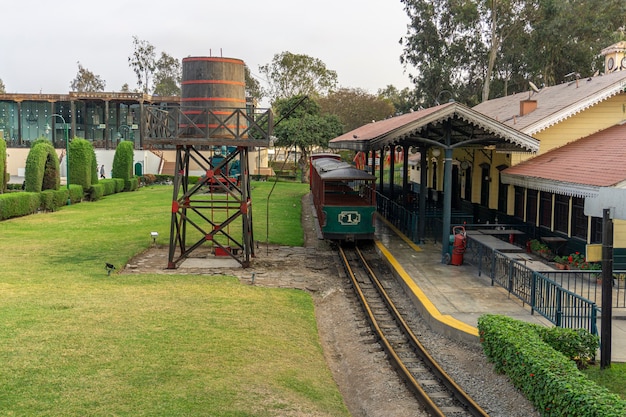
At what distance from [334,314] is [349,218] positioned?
277 inches

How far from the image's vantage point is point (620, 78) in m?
21.7

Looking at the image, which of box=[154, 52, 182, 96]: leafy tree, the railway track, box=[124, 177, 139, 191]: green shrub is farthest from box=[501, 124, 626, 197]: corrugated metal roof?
box=[154, 52, 182, 96]: leafy tree

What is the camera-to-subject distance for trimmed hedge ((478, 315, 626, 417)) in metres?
7.68

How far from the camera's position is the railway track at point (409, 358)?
9.67 meters

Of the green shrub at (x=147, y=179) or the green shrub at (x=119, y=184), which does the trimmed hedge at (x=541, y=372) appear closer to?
the green shrub at (x=119, y=184)

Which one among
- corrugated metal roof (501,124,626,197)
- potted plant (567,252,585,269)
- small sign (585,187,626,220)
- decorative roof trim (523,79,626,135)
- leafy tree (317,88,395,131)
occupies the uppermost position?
leafy tree (317,88,395,131)

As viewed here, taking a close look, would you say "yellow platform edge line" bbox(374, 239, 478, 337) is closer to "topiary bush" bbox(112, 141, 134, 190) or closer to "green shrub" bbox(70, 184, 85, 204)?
"green shrub" bbox(70, 184, 85, 204)

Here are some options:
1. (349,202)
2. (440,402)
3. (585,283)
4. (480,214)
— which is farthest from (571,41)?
(440,402)

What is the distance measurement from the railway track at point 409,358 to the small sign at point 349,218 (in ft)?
11.4

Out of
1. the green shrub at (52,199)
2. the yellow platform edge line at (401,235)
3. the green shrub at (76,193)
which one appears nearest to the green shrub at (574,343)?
the yellow platform edge line at (401,235)

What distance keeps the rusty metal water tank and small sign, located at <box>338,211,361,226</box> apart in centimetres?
509

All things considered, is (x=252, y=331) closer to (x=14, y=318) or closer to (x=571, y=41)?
(x=14, y=318)

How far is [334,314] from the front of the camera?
50.3 feet

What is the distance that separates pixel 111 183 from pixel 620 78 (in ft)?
107
